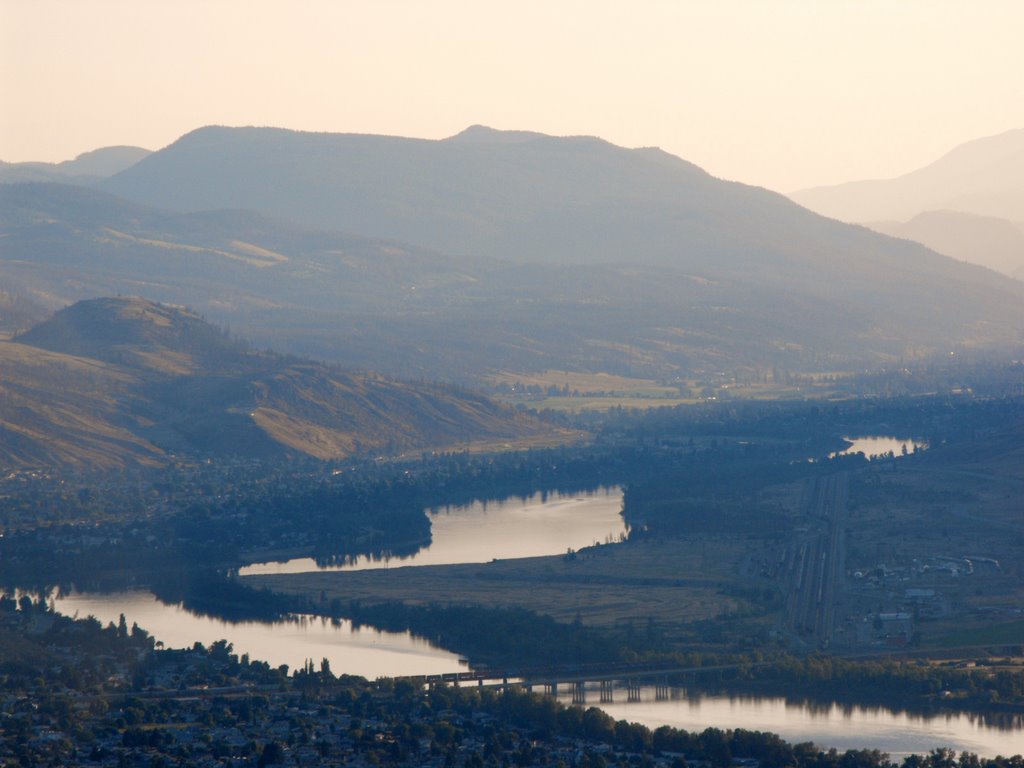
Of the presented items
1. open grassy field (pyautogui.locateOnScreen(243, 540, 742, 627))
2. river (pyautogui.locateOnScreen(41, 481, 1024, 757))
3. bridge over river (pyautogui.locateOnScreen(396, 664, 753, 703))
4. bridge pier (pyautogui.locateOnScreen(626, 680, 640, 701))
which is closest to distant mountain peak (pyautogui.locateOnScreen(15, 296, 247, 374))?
river (pyautogui.locateOnScreen(41, 481, 1024, 757))

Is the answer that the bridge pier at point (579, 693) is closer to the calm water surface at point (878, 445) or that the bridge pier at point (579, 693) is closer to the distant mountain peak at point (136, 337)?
the calm water surface at point (878, 445)

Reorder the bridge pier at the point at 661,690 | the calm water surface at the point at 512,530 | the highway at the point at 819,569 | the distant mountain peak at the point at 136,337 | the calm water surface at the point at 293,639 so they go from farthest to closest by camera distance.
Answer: the distant mountain peak at the point at 136,337 < the calm water surface at the point at 512,530 < the highway at the point at 819,569 < the calm water surface at the point at 293,639 < the bridge pier at the point at 661,690

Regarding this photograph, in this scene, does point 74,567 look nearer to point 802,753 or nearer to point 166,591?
point 166,591

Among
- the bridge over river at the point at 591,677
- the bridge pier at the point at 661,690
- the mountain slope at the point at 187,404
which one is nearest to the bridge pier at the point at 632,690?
the bridge over river at the point at 591,677

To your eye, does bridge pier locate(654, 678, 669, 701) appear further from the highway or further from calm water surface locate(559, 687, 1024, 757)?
the highway

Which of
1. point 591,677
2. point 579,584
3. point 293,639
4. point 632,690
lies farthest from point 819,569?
point 293,639

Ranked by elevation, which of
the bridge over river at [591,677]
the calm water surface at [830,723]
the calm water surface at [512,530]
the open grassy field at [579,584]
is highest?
the calm water surface at [512,530]
